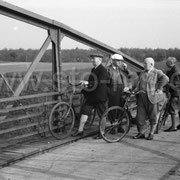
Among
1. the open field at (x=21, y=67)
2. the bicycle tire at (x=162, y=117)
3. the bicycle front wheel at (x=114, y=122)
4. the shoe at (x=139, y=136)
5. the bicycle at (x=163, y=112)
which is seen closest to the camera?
→ the bicycle front wheel at (x=114, y=122)

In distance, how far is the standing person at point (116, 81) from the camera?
8.52 metres

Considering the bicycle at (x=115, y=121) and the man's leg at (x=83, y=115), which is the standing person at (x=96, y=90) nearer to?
the man's leg at (x=83, y=115)

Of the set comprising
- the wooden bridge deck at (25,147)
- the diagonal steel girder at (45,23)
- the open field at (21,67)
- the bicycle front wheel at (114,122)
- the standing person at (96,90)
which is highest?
the diagonal steel girder at (45,23)

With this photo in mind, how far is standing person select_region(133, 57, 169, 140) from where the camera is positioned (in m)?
8.09

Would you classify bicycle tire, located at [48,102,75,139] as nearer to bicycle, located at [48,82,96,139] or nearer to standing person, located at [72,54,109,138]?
bicycle, located at [48,82,96,139]

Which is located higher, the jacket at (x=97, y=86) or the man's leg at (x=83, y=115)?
the jacket at (x=97, y=86)

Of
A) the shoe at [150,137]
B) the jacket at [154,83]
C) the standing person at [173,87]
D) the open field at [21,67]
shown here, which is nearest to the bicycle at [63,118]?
the open field at [21,67]

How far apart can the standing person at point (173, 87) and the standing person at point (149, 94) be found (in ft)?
2.58

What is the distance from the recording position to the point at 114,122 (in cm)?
820

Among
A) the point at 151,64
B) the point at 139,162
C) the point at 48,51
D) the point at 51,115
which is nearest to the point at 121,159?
the point at 139,162

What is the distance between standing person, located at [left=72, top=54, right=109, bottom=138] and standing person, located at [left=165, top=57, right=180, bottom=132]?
1567 mm

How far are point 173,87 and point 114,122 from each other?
1678mm

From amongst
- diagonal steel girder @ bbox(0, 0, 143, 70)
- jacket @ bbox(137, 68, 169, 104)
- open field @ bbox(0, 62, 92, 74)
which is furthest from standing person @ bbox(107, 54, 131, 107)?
open field @ bbox(0, 62, 92, 74)

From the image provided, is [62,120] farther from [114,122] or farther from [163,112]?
[163,112]
